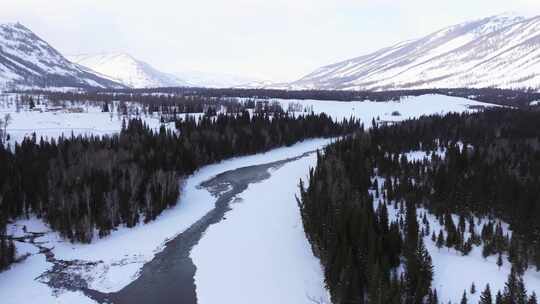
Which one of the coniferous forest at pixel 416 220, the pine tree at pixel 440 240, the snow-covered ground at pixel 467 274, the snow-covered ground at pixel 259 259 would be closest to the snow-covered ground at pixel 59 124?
the snow-covered ground at pixel 259 259

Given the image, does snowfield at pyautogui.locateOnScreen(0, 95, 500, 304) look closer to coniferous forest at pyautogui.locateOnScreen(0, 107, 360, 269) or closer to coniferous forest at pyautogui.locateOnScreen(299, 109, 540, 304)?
coniferous forest at pyautogui.locateOnScreen(0, 107, 360, 269)

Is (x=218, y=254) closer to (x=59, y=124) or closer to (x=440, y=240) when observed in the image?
(x=440, y=240)

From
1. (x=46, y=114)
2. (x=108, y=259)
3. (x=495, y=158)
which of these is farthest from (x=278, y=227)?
(x=46, y=114)

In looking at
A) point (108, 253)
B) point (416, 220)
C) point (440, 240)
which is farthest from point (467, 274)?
point (108, 253)

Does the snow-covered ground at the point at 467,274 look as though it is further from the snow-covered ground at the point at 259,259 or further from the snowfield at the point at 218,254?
the snow-covered ground at the point at 259,259

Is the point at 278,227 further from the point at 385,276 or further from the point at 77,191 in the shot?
the point at 77,191

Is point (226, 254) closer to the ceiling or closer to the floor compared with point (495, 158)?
closer to the floor
